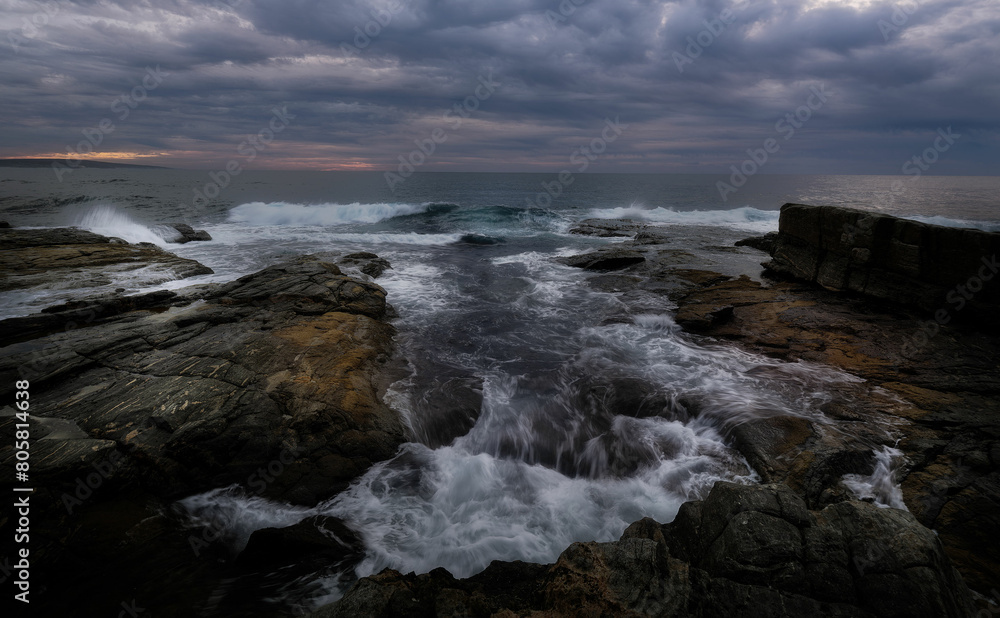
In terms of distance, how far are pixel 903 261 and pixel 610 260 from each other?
9.53 m

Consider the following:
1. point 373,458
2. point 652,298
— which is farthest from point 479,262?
point 373,458

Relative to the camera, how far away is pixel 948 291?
897 centimetres

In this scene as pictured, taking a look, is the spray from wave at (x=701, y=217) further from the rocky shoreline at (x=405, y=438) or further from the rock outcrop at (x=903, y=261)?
the rocky shoreline at (x=405, y=438)

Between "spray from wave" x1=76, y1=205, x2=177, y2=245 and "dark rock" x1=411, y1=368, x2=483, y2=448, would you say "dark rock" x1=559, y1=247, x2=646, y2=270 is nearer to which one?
"dark rock" x1=411, y1=368, x2=483, y2=448

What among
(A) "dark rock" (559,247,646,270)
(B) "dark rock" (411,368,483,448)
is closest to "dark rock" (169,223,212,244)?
(A) "dark rock" (559,247,646,270)

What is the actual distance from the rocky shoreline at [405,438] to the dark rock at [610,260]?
6.59 meters

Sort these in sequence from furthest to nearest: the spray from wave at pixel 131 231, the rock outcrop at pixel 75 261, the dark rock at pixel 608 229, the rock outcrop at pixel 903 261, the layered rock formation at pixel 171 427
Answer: the dark rock at pixel 608 229, the spray from wave at pixel 131 231, the rock outcrop at pixel 75 261, the rock outcrop at pixel 903 261, the layered rock formation at pixel 171 427

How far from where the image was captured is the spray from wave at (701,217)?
3586 centimetres

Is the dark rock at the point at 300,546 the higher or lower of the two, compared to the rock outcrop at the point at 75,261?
lower

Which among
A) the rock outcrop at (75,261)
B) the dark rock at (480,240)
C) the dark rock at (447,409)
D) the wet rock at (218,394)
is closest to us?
the wet rock at (218,394)

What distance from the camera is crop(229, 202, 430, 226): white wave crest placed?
34375 mm

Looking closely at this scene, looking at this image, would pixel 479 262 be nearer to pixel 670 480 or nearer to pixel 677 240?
pixel 677 240

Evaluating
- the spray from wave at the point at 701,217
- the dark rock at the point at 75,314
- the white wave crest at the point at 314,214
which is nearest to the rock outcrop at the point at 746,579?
the dark rock at the point at 75,314

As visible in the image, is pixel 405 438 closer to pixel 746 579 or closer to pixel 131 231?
pixel 746 579
